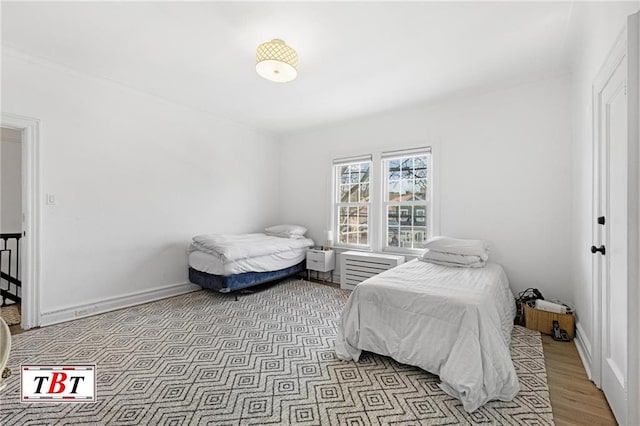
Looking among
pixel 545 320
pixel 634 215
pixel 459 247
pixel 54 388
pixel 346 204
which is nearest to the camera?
pixel 634 215

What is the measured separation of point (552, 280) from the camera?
10.2 feet

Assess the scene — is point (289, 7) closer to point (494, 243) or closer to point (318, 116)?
point (318, 116)

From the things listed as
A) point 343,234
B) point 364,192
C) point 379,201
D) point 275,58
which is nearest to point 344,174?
point 364,192

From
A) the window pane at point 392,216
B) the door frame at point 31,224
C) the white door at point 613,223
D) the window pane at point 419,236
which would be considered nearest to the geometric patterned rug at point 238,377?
the door frame at point 31,224

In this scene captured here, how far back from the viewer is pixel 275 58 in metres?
2.34

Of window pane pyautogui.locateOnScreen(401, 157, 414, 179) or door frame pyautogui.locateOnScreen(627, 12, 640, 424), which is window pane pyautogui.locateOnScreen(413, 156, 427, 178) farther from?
door frame pyautogui.locateOnScreen(627, 12, 640, 424)

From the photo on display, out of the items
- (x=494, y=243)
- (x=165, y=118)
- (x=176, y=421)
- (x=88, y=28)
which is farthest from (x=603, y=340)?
(x=165, y=118)

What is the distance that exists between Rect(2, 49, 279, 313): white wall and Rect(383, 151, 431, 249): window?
2.48 meters

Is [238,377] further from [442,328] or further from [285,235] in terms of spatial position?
[285,235]

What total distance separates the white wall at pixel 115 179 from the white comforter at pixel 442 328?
2.76 metres

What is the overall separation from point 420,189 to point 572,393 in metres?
2.66

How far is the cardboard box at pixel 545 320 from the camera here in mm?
2627

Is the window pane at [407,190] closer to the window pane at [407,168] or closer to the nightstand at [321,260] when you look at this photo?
the window pane at [407,168]

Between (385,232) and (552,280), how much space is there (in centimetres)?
200
